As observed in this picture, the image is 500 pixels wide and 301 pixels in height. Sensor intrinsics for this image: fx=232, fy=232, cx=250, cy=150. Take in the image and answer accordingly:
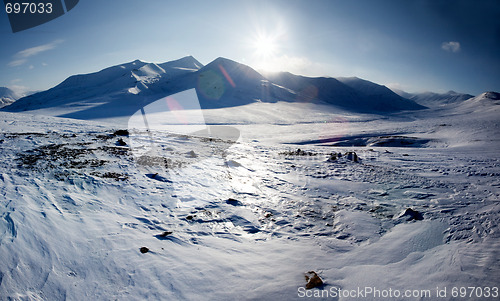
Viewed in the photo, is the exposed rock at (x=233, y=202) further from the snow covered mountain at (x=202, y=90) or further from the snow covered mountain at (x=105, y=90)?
the snow covered mountain at (x=105, y=90)

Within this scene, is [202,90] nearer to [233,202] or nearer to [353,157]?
[353,157]

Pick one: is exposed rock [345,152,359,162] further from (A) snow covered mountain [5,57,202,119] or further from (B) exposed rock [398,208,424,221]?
(A) snow covered mountain [5,57,202,119]

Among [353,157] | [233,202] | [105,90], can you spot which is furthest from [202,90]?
[233,202]

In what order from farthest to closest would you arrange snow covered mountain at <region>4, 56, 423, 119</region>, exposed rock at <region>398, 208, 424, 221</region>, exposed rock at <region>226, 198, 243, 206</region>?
snow covered mountain at <region>4, 56, 423, 119</region>
exposed rock at <region>226, 198, 243, 206</region>
exposed rock at <region>398, 208, 424, 221</region>

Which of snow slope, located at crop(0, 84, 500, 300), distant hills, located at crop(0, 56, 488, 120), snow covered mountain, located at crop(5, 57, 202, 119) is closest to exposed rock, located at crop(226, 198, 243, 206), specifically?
snow slope, located at crop(0, 84, 500, 300)

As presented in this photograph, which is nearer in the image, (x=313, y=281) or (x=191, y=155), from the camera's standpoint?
(x=313, y=281)

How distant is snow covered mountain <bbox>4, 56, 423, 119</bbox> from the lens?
91875 millimetres

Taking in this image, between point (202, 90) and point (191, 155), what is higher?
point (202, 90)

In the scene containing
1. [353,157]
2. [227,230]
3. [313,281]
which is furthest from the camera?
[353,157]

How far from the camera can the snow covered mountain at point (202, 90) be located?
91.9 meters

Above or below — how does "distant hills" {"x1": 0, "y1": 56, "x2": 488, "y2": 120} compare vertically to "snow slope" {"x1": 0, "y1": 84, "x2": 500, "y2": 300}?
above

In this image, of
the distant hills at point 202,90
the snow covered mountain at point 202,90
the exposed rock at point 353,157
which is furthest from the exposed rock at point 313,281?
the snow covered mountain at point 202,90

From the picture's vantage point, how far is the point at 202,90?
10712 centimetres

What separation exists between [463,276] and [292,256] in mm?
2938
